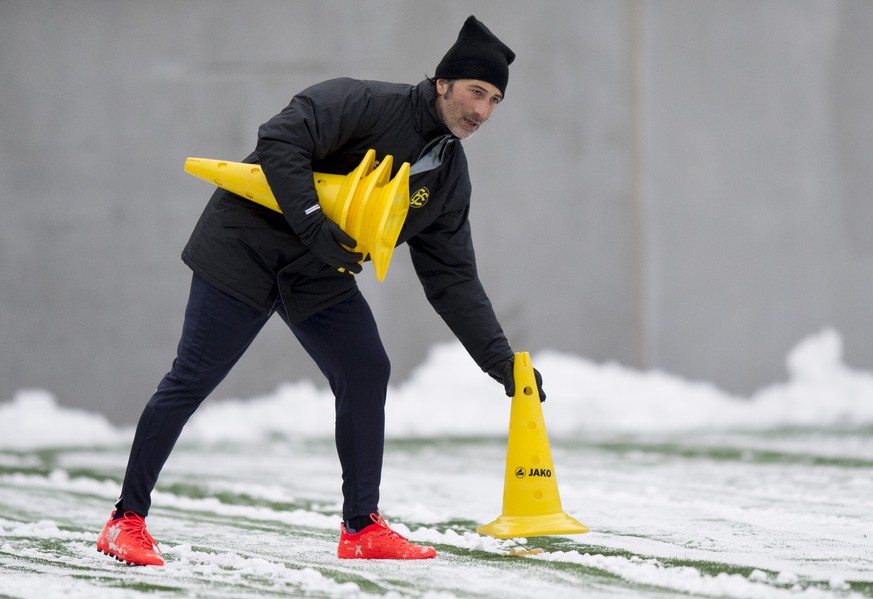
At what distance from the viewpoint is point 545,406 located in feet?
24.8

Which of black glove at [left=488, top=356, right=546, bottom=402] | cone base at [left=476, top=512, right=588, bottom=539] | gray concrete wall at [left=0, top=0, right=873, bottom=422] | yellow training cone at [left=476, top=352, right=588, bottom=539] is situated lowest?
cone base at [left=476, top=512, right=588, bottom=539]

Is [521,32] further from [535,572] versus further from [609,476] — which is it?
[535,572]

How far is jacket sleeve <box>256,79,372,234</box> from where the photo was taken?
2932 millimetres

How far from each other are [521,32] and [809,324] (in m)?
2.86

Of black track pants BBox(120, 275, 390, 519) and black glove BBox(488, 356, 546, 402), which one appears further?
black glove BBox(488, 356, 546, 402)

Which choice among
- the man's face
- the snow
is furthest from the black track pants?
the man's face

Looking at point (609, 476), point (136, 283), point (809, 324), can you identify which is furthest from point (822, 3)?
point (136, 283)

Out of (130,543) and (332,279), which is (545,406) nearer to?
(332,279)

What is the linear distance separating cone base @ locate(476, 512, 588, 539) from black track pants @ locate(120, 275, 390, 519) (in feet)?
1.25

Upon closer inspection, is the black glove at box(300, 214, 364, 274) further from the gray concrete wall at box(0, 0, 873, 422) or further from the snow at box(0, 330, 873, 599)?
the gray concrete wall at box(0, 0, 873, 422)

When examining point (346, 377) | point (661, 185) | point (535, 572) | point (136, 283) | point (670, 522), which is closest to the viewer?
point (535, 572)

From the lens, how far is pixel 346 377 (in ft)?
10.5

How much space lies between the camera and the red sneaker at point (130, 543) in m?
3.06

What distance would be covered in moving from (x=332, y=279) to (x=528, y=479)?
2.74 ft
